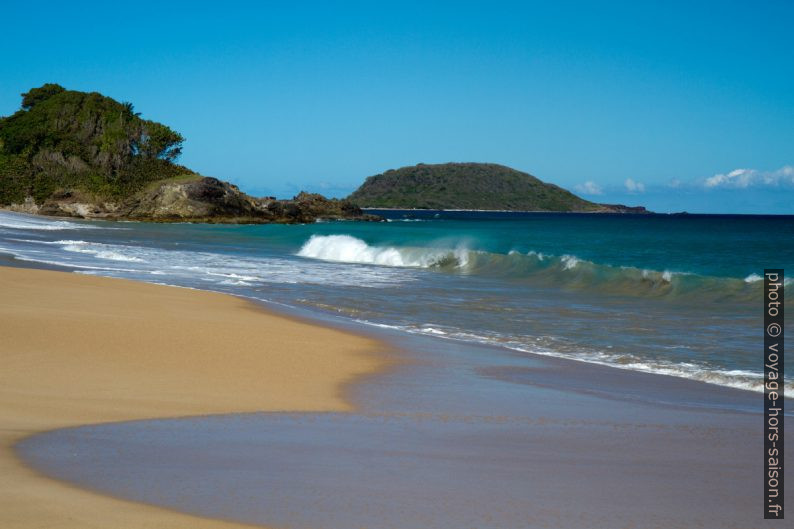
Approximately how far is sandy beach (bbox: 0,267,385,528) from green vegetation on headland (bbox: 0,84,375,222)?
237 feet

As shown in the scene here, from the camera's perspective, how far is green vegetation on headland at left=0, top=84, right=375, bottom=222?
83250 millimetres

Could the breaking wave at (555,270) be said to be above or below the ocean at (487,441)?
above

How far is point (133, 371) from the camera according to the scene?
734 cm

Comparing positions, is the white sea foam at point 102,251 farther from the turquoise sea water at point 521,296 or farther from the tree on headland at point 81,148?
the tree on headland at point 81,148

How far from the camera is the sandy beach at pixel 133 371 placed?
383cm

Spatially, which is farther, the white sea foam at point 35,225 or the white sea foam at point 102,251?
the white sea foam at point 35,225

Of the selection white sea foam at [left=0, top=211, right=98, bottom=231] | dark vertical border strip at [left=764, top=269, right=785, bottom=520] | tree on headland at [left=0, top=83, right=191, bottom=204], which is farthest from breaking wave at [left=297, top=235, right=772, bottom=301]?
tree on headland at [left=0, top=83, right=191, bottom=204]

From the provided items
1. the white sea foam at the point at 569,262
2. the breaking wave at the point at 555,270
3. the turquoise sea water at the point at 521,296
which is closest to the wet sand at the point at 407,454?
the turquoise sea water at the point at 521,296

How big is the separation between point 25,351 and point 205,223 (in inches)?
2917

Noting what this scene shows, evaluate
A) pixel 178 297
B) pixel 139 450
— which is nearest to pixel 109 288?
pixel 178 297

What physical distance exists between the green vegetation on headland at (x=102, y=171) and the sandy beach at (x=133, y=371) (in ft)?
237

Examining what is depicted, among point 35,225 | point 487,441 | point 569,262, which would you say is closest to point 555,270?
point 569,262

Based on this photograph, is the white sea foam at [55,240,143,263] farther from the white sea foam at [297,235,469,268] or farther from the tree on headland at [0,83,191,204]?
the tree on headland at [0,83,191,204]

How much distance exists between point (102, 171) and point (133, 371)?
→ 89698 mm
